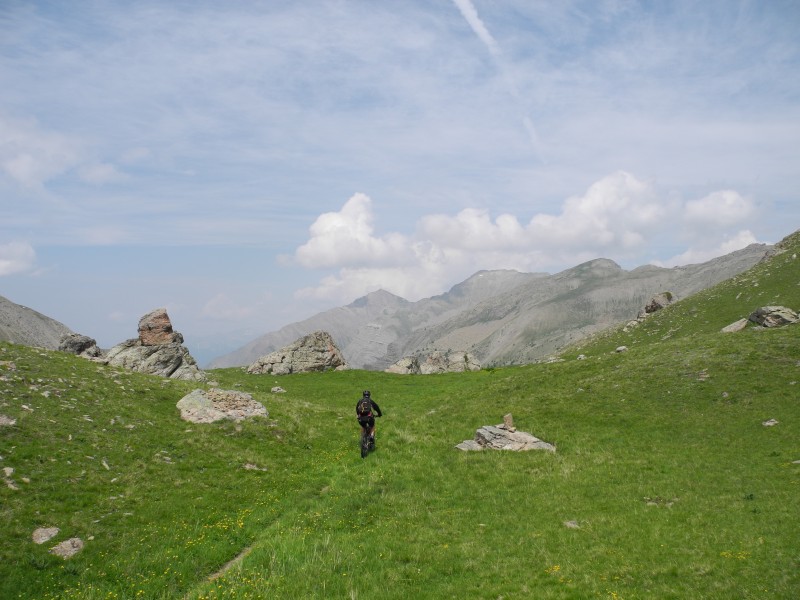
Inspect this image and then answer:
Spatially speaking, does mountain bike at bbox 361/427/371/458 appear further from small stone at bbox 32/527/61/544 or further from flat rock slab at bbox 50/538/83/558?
small stone at bbox 32/527/61/544

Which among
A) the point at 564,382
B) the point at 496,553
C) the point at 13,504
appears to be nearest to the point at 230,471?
the point at 13,504

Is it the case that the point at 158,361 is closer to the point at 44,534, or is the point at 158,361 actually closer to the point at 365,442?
the point at 365,442

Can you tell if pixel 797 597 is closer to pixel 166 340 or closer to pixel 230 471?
pixel 230 471

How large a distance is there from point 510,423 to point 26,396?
30.7 meters

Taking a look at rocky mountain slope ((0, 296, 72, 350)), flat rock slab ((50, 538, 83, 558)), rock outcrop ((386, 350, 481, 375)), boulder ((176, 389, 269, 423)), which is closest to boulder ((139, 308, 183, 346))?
boulder ((176, 389, 269, 423))

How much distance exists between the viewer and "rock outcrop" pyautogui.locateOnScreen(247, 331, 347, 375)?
7750cm

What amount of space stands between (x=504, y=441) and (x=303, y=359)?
171 ft

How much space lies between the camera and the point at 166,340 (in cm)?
6550

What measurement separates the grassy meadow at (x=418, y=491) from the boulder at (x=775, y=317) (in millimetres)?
8430

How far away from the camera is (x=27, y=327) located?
131 metres

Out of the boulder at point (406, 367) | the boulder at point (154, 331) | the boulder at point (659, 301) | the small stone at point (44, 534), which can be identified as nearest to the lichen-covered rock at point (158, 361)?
the boulder at point (154, 331)

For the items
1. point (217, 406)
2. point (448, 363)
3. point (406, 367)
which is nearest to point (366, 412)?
point (217, 406)

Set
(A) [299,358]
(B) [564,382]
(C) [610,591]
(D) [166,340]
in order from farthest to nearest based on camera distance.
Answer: (A) [299,358]
(D) [166,340]
(B) [564,382]
(C) [610,591]

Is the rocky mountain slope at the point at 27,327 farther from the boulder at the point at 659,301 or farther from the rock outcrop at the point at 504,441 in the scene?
the boulder at the point at 659,301
